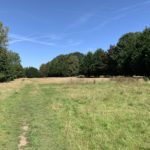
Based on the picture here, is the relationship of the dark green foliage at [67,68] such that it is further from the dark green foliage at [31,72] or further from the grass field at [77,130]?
the grass field at [77,130]

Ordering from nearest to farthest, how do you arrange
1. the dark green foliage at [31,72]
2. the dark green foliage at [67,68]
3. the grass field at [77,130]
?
the grass field at [77,130] < the dark green foliage at [67,68] < the dark green foliage at [31,72]

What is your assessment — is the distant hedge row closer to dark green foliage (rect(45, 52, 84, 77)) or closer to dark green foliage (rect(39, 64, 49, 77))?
dark green foliage (rect(45, 52, 84, 77))

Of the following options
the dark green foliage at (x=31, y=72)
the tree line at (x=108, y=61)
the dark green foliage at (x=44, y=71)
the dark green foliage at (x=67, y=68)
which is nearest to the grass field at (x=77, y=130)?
the tree line at (x=108, y=61)

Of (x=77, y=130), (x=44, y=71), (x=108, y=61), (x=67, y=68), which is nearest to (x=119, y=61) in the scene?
(x=108, y=61)

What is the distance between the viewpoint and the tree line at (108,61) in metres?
62.7

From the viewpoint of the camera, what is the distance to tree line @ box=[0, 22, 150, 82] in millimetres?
62719

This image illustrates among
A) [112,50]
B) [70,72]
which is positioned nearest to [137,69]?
[112,50]

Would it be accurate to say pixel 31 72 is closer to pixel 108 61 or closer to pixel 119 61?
pixel 108 61

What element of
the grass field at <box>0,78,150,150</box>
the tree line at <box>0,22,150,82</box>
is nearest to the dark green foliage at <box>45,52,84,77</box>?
the tree line at <box>0,22,150,82</box>

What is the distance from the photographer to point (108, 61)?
90438mm

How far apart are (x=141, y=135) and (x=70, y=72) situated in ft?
361

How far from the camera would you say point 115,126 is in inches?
422

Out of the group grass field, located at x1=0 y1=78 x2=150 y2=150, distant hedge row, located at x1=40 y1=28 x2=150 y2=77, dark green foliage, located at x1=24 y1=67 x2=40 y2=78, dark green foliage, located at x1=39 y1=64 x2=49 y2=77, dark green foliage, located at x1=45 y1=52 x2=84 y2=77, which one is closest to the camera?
grass field, located at x1=0 y1=78 x2=150 y2=150

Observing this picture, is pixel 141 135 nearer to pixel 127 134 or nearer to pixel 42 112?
pixel 127 134
